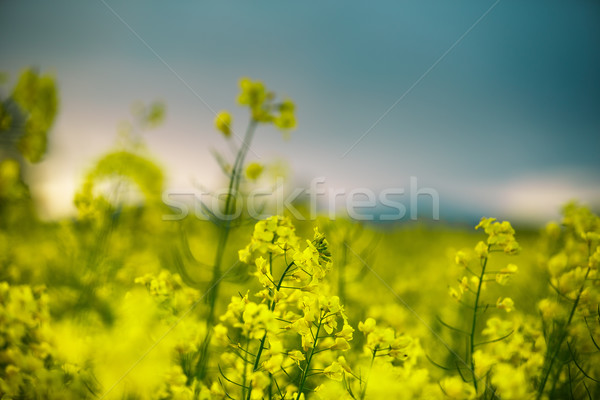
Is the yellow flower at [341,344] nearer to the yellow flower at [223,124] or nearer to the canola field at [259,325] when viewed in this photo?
the canola field at [259,325]

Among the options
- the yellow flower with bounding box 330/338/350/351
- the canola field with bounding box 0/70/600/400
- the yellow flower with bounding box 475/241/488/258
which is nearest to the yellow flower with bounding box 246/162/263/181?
the canola field with bounding box 0/70/600/400

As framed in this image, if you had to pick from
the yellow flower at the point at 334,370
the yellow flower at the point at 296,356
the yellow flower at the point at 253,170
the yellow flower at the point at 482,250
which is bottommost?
the yellow flower at the point at 334,370

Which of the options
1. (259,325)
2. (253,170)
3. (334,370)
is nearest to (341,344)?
(334,370)

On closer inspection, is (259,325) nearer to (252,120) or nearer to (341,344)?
(341,344)

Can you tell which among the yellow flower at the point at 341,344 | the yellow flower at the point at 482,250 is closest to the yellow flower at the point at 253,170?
the yellow flower at the point at 341,344

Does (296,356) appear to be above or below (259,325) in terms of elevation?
below

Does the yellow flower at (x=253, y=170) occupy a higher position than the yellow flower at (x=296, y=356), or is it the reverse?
the yellow flower at (x=253, y=170)

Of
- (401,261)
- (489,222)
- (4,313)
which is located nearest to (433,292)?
(401,261)

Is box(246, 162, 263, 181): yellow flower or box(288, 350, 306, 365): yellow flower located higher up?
box(246, 162, 263, 181): yellow flower

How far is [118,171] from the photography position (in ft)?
10.6

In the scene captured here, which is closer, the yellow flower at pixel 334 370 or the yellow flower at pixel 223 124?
the yellow flower at pixel 334 370

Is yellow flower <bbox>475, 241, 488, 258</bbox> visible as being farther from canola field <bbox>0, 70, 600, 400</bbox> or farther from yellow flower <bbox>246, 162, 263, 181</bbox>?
yellow flower <bbox>246, 162, 263, 181</bbox>

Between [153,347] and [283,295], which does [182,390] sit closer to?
[153,347]

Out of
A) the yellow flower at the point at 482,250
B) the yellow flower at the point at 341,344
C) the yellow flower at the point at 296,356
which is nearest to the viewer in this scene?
the yellow flower at the point at 296,356
